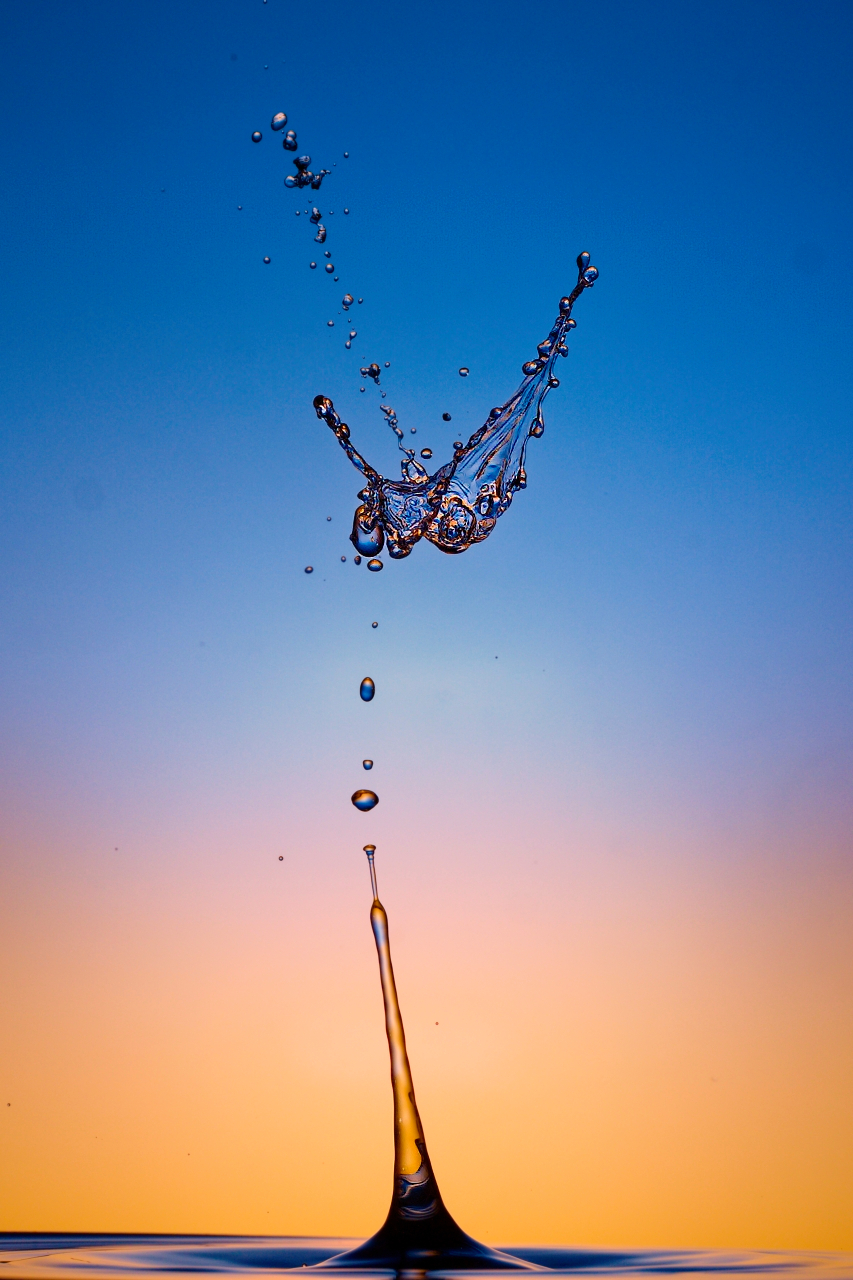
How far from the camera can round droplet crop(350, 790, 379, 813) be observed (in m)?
2.93

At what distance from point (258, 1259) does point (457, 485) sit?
7.07 ft

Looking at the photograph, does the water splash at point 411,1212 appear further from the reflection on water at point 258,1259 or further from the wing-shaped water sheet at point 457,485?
the wing-shaped water sheet at point 457,485

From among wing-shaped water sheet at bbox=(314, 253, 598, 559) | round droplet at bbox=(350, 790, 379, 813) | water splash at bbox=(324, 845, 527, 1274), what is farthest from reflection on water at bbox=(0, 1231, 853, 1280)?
wing-shaped water sheet at bbox=(314, 253, 598, 559)

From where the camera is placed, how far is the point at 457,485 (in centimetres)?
326

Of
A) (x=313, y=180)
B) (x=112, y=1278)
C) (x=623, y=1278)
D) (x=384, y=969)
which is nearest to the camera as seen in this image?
(x=112, y=1278)

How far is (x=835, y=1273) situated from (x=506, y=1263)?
0.69 metres

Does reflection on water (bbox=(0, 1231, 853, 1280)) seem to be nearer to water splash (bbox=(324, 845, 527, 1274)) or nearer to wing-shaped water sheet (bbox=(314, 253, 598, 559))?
water splash (bbox=(324, 845, 527, 1274))

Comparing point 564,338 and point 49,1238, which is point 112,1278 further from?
point 564,338

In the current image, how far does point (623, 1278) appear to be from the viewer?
2129 mm

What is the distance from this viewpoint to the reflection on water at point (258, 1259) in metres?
2.13

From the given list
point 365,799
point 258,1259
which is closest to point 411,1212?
point 258,1259

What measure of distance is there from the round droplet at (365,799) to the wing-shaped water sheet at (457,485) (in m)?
0.73

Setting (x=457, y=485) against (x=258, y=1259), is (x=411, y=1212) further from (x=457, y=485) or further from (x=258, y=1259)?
(x=457, y=485)

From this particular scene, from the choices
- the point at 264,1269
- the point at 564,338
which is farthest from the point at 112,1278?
the point at 564,338
